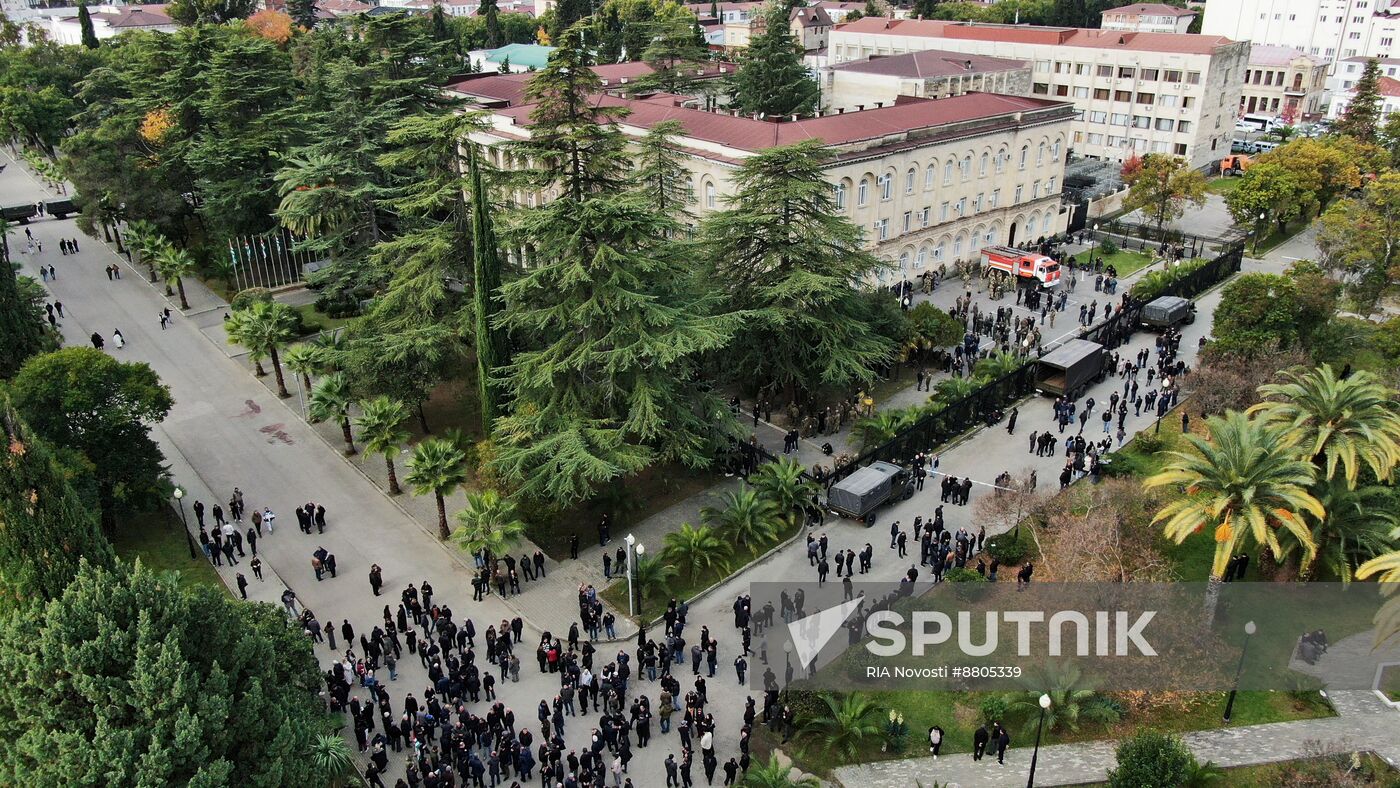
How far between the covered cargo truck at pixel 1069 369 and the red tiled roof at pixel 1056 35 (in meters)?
43.3

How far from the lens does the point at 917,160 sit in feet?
159

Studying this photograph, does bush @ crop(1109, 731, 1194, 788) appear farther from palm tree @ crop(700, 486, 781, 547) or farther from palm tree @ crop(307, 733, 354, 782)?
palm tree @ crop(307, 733, 354, 782)

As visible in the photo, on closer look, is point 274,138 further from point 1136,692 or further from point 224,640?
point 1136,692

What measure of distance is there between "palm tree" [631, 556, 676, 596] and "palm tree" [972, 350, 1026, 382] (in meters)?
17.8

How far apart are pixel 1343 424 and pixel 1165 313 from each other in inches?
769

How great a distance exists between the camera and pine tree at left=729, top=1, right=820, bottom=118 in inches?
2731

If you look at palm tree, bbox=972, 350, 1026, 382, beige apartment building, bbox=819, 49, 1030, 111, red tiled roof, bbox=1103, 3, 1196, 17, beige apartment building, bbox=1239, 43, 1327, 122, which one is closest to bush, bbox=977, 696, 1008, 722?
palm tree, bbox=972, 350, 1026, 382

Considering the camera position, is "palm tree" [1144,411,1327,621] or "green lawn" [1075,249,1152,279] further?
"green lawn" [1075,249,1152,279]

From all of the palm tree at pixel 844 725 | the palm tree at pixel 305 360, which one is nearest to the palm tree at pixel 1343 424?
the palm tree at pixel 844 725

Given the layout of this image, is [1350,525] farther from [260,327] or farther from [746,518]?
[260,327]

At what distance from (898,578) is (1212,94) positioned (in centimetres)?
6127

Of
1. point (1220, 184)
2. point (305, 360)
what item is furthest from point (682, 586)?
point (1220, 184)

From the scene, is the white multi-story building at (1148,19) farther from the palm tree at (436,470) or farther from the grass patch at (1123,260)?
the palm tree at (436,470)

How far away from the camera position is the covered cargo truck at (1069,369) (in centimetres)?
3800
